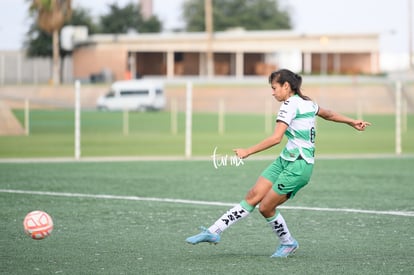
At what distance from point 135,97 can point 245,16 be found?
64.4 m

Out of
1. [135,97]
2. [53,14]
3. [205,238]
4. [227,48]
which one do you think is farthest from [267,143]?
[227,48]

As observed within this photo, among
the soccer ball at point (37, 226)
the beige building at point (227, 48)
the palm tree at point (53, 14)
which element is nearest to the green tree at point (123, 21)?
the beige building at point (227, 48)

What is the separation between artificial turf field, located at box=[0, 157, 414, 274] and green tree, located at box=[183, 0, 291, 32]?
10316cm

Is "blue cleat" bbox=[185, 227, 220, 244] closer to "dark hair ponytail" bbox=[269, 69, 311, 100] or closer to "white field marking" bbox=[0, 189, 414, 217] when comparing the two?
"dark hair ponytail" bbox=[269, 69, 311, 100]

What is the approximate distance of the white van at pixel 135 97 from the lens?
201 feet

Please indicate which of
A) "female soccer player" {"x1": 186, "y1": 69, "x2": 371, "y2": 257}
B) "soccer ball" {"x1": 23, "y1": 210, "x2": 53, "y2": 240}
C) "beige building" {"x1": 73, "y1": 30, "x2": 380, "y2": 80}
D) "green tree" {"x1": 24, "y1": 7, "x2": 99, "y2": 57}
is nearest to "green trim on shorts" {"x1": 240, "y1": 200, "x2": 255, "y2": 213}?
"female soccer player" {"x1": 186, "y1": 69, "x2": 371, "y2": 257}

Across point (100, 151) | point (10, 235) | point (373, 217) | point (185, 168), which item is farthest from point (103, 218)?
point (100, 151)

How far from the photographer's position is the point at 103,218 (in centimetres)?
1330

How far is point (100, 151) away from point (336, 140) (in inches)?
438

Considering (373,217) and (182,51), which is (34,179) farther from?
(182,51)

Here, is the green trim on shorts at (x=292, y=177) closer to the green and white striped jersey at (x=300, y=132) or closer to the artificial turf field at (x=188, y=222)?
the green and white striped jersey at (x=300, y=132)

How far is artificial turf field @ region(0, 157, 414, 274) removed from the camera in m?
9.49

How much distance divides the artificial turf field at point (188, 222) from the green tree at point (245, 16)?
338 ft

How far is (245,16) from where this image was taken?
125062mm
